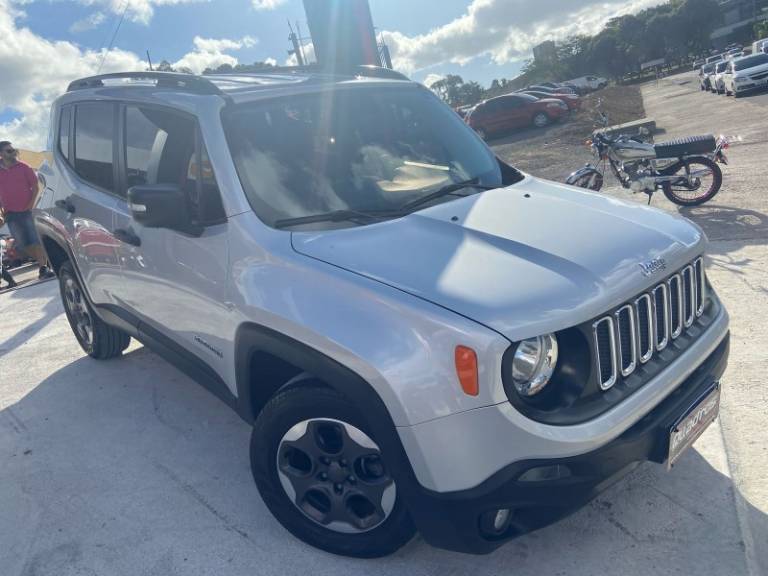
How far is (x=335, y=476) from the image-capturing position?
8.45 ft

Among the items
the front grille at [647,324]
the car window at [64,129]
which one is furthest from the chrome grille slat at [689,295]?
the car window at [64,129]

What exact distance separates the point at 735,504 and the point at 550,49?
109543mm

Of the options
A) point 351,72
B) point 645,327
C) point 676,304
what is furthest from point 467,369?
point 351,72

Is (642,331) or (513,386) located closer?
(513,386)

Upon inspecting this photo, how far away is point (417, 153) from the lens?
345cm

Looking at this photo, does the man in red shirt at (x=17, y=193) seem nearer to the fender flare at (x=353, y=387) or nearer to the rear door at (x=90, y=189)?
the rear door at (x=90, y=189)

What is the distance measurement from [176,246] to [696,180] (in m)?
6.43

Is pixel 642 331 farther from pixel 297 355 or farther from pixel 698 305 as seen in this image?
pixel 297 355

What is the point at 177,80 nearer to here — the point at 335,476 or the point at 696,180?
the point at 335,476

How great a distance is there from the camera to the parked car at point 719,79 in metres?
26.3

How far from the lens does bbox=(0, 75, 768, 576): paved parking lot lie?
2.61m

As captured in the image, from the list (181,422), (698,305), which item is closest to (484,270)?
(698,305)

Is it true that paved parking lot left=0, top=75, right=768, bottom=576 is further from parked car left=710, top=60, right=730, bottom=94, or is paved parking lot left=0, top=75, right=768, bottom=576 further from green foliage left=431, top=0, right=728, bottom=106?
green foliage left=431, top=0, right=728, bottom=106

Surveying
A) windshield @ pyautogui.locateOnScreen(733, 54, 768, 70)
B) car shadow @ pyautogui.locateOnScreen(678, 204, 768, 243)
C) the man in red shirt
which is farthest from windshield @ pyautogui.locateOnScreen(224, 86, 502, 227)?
windshield @ pyautogui.locateOnScreen(733, 54, 768, 70)
